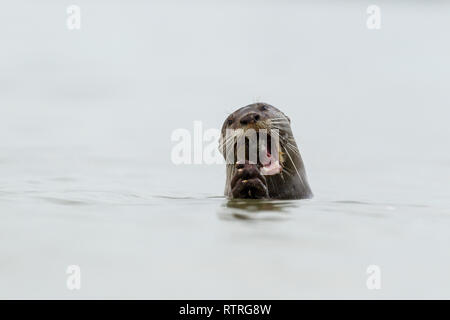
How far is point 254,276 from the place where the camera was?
5641mm

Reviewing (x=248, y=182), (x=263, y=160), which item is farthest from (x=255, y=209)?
(x=263, y=160)

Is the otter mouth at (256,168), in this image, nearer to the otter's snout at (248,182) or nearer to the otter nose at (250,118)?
the otter's snout at (248,182)

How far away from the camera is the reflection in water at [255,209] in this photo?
750 centimetres

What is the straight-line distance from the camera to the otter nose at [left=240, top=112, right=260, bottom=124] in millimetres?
8359

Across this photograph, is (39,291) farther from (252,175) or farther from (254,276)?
(252,175)

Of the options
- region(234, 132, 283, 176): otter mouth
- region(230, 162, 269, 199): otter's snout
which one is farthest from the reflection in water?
region(234, 132, 283, 176): otter mouth

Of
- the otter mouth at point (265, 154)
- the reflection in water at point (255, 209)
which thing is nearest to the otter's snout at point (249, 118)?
the otter mouth at point (265, 154)

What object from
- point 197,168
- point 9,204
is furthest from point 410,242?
point 197,168

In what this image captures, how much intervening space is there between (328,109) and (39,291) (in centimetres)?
1434

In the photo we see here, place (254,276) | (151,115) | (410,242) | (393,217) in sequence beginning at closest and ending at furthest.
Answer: (254,276)
(410,242)
(393,217)
(151,115)

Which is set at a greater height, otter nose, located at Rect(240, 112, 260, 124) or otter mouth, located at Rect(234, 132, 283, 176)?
otter nose, located at Rect(240, 112, 260, 124)

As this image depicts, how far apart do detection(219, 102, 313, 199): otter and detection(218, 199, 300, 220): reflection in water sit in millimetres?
131

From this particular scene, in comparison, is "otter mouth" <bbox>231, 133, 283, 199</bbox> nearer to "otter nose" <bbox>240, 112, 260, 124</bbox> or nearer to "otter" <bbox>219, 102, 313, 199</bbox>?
"otter" <bbox>219, 102, 313, 199</bbox>
